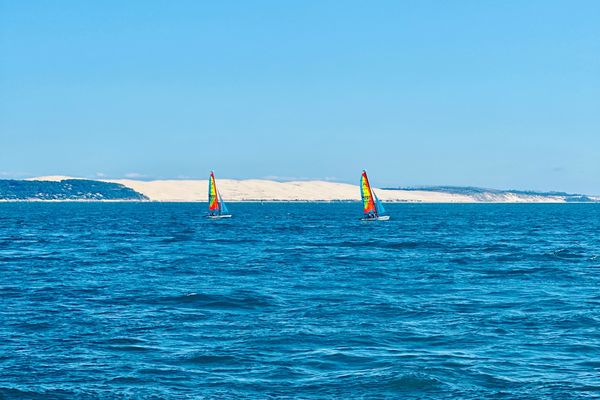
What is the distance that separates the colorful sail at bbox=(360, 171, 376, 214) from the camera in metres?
124

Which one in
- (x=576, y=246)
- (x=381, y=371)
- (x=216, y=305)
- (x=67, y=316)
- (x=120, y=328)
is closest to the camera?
(x=381, y=371)

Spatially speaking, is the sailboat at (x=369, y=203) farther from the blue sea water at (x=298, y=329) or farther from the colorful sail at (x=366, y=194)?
the blue sea water at (x=298, y=329)

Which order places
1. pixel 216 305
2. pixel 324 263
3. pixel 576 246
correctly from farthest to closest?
pixel 576 246 < pixel 324 263 < pixel 216 305

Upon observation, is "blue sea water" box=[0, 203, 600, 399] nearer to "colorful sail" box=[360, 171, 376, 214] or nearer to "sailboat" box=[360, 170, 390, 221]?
"colorful sail" box=[360, 171, 376, 214]

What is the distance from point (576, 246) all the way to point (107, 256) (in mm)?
40294

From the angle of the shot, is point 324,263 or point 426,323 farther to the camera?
point 324,263

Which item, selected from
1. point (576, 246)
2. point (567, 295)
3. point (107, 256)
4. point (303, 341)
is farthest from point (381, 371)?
point (576, 246)

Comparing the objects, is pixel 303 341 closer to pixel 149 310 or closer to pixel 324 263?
pixel 149 310

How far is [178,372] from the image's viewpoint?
21.6 metres

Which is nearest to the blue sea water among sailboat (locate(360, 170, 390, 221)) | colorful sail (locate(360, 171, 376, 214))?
colorful sail (locate(360, 171, 376, 214))

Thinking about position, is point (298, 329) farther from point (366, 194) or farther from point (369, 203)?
point (369, 203)

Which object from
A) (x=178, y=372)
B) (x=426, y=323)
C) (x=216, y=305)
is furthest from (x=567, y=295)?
(x=178, y=372)

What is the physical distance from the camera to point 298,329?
27594mm

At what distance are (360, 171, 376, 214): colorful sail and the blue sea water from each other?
229 feet
